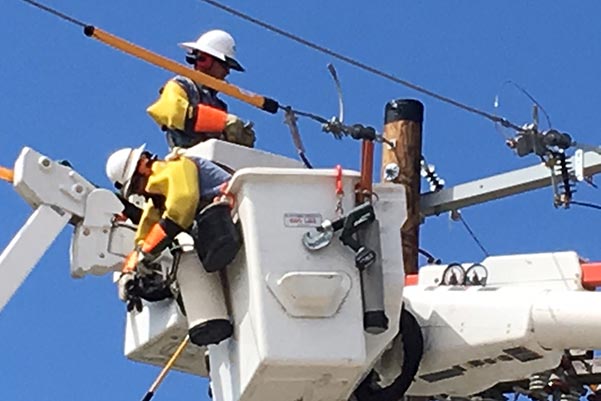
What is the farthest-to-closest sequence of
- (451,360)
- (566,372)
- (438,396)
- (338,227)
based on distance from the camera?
(566,372) → (438,396) → (451,360) → (338,227)

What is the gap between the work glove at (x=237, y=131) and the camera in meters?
7.74

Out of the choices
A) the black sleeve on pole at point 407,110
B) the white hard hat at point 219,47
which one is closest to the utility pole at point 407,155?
the black sleeve on pole at point 407,110

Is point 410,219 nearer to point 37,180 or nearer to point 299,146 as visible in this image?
point 299,146

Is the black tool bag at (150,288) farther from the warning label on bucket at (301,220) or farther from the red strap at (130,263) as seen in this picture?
the warning label on bucket at (301,220)

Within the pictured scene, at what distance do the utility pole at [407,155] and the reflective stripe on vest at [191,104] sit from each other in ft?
→ 5.41

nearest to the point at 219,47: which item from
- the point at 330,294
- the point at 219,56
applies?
the point at 219,56

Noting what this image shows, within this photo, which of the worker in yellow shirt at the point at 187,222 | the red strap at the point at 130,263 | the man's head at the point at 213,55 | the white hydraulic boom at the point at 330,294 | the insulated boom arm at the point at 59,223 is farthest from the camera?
the man's head at the point at 213,55

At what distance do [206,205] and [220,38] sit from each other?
4.65ft

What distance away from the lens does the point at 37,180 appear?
7.31 meters

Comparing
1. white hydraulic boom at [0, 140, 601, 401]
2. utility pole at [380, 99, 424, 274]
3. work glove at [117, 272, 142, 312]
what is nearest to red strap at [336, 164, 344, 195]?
white hydraulic boom at [0, 140, 601, 401]

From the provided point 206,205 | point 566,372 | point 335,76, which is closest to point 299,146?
point 335,76

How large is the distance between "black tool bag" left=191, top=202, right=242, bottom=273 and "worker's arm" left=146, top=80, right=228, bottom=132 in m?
0.77

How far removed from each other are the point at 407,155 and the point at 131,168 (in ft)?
8.05

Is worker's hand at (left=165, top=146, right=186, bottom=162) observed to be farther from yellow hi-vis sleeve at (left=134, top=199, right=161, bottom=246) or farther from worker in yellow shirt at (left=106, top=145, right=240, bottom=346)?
yellow hi-vis sleeve at (left=134, top=199, right=161, bottom=246)
